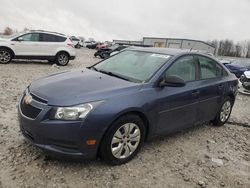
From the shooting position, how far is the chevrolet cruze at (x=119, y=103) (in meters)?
3.19

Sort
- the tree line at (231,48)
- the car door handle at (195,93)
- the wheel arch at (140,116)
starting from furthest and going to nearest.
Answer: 1. the tree line at (231,48)
2. the car door handle at (195,93)
3. the wheel arch at (140,116)

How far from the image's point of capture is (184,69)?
15.0 feet

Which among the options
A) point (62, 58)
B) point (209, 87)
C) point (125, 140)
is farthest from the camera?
point (62, 58)

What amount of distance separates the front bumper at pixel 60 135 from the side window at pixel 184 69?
1.71 metres

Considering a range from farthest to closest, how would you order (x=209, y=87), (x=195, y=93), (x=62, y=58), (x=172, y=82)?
1. (x=62, y=58)
2. (x=209, y=87)
3. (x=195, y=93)
4. (x=172, y=82)

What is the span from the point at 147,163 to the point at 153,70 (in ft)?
4.61

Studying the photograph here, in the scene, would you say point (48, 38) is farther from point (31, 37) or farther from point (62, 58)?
point (62, 58)

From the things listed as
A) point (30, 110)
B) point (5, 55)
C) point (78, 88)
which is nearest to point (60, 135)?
point (30, 110)

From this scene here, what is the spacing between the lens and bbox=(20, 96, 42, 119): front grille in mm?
3275

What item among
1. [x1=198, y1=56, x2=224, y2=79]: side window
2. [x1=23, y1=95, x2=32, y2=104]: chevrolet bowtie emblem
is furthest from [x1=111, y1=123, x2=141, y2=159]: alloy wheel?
[x1=198, y1=56, x2=224, y2=79]: side window

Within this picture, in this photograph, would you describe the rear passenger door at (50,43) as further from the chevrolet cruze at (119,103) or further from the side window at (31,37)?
the chevrolet cruze at (119,103)

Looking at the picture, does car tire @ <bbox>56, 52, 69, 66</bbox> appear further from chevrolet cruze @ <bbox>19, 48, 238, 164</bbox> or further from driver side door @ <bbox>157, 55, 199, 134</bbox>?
driver side door @ <bbox>157, 55, 199, 134</bbox>

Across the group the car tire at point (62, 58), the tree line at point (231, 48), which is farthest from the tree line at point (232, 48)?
the car tire at point (62, 58)

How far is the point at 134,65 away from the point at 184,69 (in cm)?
88
